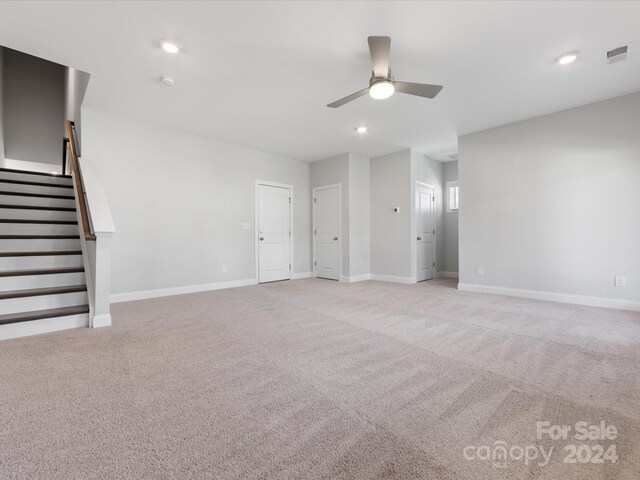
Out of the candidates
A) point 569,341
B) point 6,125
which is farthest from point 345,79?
point 6,125

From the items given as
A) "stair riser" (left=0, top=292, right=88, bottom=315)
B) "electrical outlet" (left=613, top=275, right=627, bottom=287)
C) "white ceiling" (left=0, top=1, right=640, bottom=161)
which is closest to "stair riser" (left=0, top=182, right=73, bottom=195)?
"white ceiling" (left=0, top=1, right=640, bottom=161)

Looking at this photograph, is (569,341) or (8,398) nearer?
(8,398)

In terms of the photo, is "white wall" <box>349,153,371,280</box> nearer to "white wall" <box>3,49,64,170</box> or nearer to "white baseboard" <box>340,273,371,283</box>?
"white baseboard" <box>340,273,371,283</box>

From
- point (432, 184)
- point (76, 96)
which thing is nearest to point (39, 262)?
point (76, 96)

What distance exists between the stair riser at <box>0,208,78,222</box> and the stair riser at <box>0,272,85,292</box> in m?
1.07

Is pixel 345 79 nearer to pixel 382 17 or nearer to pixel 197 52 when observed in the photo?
pixel 382 17

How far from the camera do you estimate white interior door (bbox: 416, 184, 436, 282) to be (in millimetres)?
6289

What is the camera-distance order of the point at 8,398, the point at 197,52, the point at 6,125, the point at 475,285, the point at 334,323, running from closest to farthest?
the point at 8,398 → the point at 197,52 → the point at 334,323 → the point at 475,285 → the point at 6,125

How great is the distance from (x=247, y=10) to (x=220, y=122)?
247 cm

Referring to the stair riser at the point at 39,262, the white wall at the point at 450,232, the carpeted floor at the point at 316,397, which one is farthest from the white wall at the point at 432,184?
the stair riser at the point at 39,262

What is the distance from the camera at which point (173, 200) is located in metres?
4.91

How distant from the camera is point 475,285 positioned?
5.09 metres

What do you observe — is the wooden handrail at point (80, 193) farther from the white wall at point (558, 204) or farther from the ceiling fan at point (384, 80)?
the white wall at point (558, 204)

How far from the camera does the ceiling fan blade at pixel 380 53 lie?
2498 mm
